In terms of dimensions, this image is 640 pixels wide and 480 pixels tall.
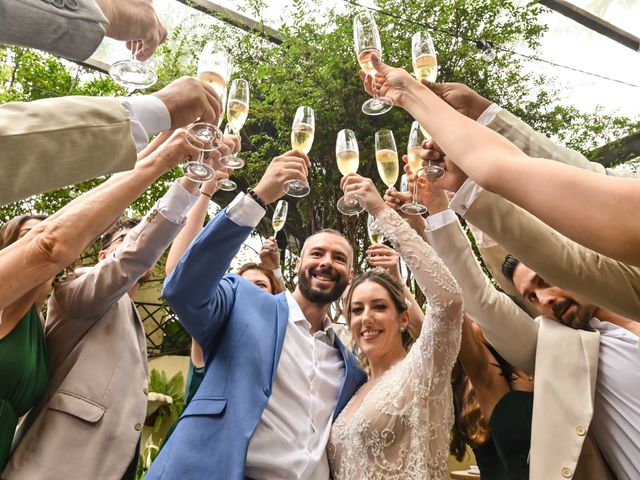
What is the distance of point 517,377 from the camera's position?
8.32ft

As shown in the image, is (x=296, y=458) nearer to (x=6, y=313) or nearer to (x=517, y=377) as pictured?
(x=517, y=377)

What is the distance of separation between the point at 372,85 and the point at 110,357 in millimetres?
1545

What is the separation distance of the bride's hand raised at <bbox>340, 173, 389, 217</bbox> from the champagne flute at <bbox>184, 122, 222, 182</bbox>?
2.82 ft

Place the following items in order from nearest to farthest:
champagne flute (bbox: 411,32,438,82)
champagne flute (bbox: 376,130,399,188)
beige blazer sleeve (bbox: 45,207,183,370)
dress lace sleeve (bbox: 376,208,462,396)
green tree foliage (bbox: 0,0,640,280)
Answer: beige blazer sleeve (bbox: 45,207,183,370) → dress lace sleeve (bbox: 376,208,462,396) → champagne flute (bbox: 411,32,438,82) → champagne flute (bbox: 376,130,399,188) → green tree foliage (bbox: 0,0,640,280)

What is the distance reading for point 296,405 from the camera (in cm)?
255

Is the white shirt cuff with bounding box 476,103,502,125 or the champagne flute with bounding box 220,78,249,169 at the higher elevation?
the white shirt cuff with bounding box 476,103,502,125

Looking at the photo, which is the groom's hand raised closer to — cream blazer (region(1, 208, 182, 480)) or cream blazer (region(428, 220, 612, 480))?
cream blazer (region(1, 208, 182, 480))

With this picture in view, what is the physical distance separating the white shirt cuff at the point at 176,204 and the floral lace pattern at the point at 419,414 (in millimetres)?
1059

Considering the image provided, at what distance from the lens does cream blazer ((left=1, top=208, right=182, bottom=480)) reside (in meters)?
2.07

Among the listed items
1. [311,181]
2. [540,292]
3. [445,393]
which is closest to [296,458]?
[445,393]

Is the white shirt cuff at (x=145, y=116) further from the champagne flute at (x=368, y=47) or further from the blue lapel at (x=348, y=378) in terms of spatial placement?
the blue lapel at (x=348, y=378)

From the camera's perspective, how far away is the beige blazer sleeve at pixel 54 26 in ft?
3.41

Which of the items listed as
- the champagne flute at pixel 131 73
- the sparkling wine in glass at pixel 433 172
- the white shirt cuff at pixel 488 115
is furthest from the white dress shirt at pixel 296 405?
the white shirt cuff at pixel 488 115

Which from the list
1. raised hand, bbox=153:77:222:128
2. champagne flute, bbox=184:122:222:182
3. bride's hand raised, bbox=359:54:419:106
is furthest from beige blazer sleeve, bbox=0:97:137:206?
bride's hand raised, bbox=359:54:419:106
